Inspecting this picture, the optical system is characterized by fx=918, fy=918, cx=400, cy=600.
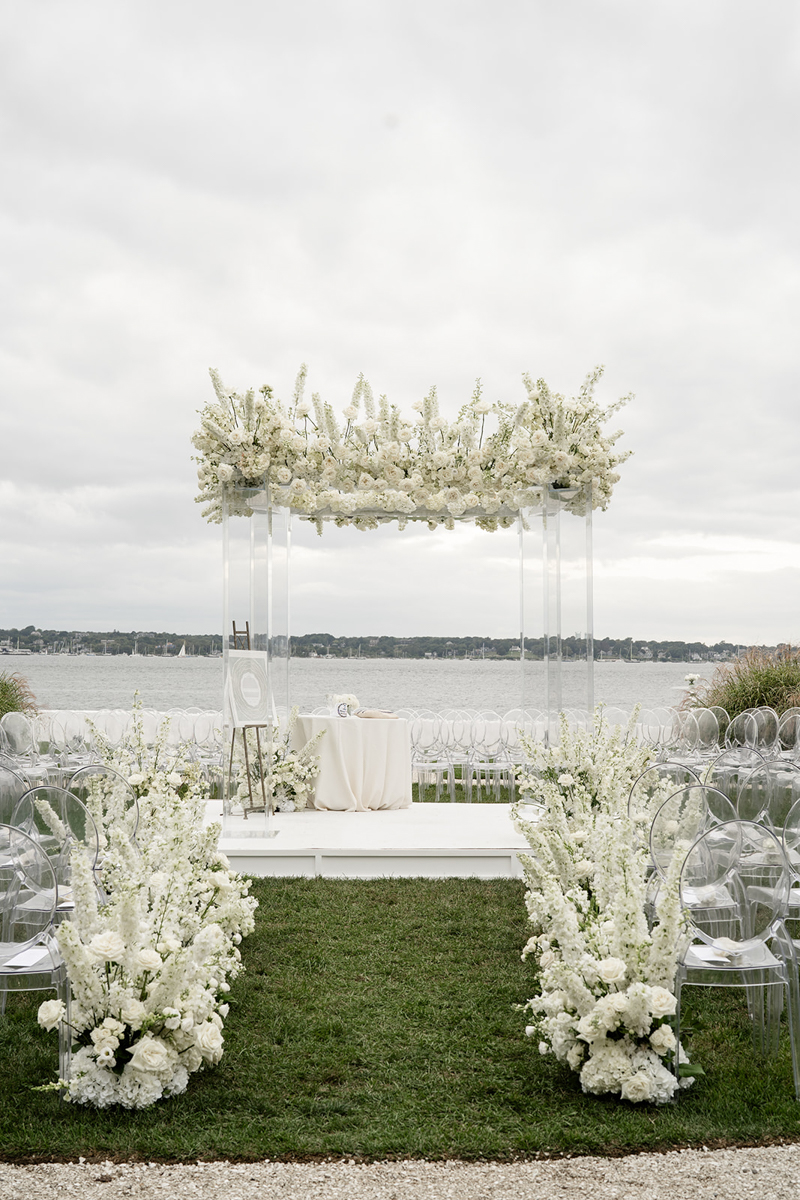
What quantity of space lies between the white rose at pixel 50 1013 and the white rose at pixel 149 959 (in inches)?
A: 12.9

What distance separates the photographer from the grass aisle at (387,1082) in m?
2.92

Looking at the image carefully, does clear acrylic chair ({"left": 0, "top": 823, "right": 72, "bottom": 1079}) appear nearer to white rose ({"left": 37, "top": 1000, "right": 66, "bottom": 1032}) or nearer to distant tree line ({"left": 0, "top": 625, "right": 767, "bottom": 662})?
white rose ({"left": 37, "top": 1000, "right": 66, "bottom": 1032})

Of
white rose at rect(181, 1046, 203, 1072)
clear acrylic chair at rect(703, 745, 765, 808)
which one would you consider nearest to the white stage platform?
clear acrylic chair at rect(703, 745, 765, 808)

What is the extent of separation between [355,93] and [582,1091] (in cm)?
1086

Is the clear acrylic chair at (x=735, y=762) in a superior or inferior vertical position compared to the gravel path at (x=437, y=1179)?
superior

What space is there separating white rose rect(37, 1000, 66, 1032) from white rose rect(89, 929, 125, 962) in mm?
237

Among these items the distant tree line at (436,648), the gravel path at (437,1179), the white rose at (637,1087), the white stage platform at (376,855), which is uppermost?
the distant tree line at (436,648)

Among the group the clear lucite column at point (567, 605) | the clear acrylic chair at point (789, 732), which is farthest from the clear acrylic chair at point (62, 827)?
the clear acrylic chair at point (789, 732)

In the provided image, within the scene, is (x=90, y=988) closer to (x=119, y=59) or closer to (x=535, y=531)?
(x=535, y=531)

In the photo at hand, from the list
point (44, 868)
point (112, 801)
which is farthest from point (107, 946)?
point (112, 801)

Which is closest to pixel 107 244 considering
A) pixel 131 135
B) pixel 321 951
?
pixel 131 135

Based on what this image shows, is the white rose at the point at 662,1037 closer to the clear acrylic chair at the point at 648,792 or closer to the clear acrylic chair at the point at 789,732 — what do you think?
the clear acrylic chair at the point at 648,792

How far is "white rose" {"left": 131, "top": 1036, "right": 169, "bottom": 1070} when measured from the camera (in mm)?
3010

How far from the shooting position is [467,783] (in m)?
11.0
